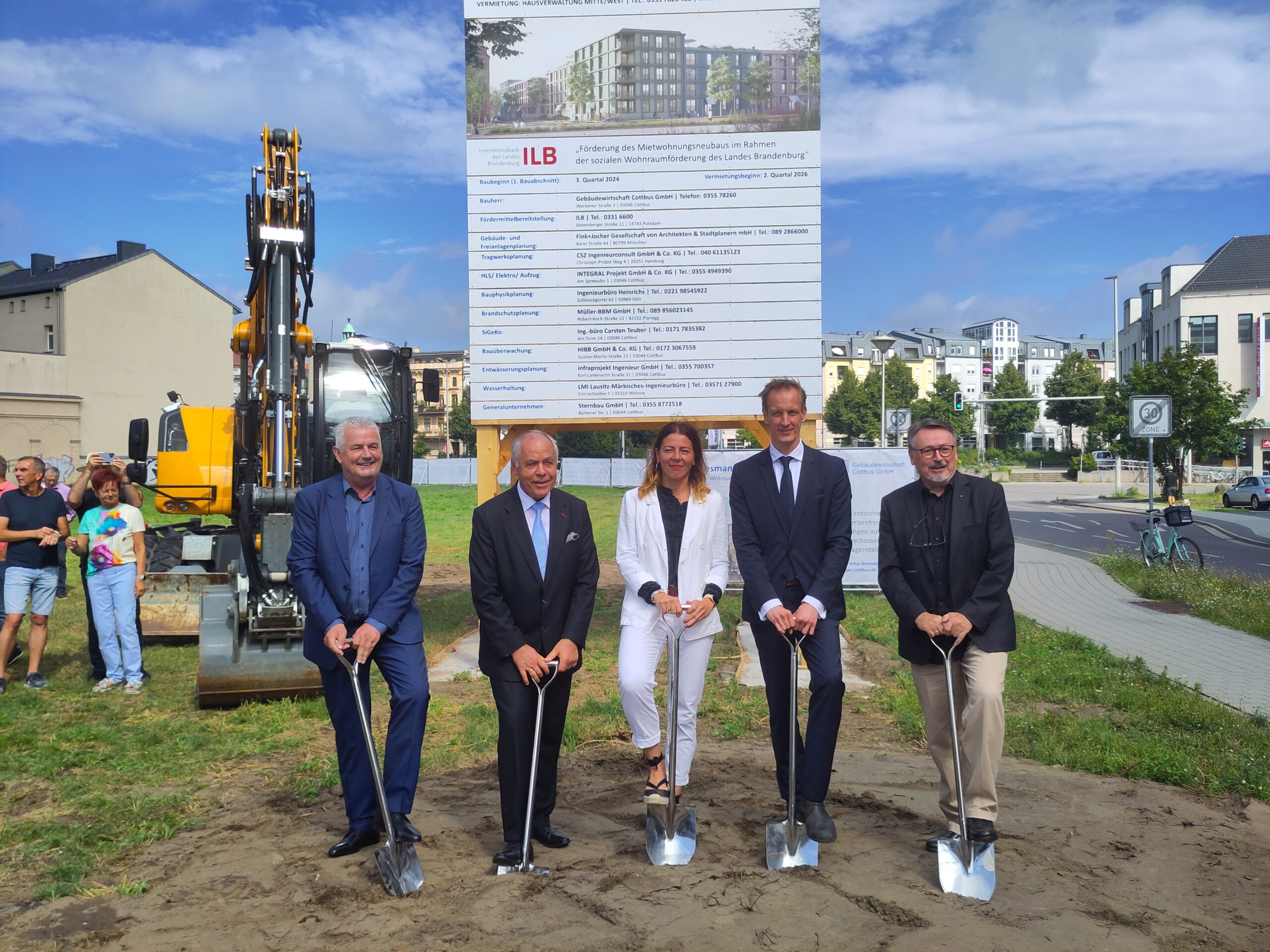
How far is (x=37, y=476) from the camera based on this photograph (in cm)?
914

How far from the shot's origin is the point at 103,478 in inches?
357

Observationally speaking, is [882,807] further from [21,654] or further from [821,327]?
[21,654]

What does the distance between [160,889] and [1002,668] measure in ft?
12.3

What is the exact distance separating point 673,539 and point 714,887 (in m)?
1.63

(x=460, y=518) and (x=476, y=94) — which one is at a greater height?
(x=476, y=94)

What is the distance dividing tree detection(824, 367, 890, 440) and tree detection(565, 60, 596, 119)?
264 ft

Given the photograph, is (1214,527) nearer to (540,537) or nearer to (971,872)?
(971,872)

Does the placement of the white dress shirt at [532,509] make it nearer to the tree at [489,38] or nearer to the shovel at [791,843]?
the shovel at [791,843]

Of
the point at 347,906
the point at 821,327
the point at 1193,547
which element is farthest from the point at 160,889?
the point at 1193,547

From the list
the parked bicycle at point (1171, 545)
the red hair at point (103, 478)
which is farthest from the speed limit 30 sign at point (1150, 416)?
the red hair at point (103, 478)

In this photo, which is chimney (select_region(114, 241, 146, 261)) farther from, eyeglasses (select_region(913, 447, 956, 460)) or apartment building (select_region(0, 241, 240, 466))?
eyeglasses (select_region(913, 447, 956, 460))

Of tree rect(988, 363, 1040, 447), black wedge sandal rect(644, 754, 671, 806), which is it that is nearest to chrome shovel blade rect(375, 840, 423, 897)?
black wedge sandal rect(644, 754, 671, 806)

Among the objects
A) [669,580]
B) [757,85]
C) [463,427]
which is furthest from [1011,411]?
[669,580]

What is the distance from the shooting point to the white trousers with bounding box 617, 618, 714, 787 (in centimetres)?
509
